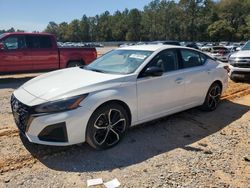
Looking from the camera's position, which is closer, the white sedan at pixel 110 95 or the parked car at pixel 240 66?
the white sedan at pixel 110 95

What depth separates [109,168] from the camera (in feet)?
13.6

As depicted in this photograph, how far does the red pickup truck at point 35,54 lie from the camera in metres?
11.1

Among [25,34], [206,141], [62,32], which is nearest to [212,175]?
[206,141]

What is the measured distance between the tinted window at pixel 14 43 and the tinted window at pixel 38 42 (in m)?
0.22

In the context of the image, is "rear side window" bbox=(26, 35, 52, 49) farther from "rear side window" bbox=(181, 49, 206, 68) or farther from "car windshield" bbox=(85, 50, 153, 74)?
"rear side window" bbox=(181, 49, 206, 68)

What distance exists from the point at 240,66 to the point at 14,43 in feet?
26.7

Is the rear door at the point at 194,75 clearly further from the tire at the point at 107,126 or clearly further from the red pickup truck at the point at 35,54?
the red pickup truck at the point at 35,54

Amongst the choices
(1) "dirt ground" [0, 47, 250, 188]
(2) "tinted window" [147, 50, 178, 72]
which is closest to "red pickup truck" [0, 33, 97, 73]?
(1) "dirt ground" [0, 47, 250, 188]

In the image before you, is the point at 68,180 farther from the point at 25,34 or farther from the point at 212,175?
the point at 25,34

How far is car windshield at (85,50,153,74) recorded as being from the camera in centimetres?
524

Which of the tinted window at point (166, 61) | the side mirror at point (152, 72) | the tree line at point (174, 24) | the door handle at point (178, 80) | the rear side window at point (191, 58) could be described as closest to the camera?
the side mirror at point (152, 72)

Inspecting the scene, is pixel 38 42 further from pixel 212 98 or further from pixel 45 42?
pixel 212 98

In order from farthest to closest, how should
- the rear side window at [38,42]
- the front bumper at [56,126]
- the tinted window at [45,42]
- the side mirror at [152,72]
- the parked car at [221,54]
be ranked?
the parked car at [221,54], the tinted window at [45,42], the rear side window at [38,42], the side mirror at [152,72], the front bumper at [56,126]

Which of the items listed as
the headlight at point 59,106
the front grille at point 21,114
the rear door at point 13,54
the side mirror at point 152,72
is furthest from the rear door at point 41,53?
the headlight at point 59,106
